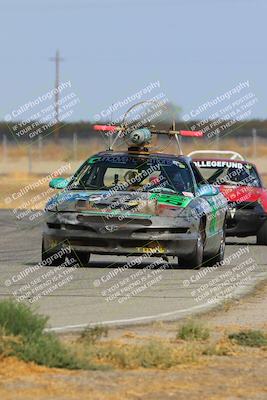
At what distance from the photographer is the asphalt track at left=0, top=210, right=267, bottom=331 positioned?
12758 millimetres

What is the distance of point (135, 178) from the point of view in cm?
1855

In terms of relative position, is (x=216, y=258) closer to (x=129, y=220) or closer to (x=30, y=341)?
(x=129, y=220)

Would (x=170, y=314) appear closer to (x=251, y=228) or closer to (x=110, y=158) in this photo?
(x=110, y=158)

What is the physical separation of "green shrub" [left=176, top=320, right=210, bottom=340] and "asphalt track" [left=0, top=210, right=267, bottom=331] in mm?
946

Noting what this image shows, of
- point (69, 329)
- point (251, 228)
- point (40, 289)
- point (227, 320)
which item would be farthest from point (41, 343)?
point (251, 228)

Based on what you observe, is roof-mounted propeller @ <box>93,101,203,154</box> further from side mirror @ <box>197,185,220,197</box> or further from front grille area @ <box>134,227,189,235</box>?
front grille area @ <box>134,227,189,235</box>

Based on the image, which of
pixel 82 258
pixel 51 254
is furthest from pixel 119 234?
pixel 82 258

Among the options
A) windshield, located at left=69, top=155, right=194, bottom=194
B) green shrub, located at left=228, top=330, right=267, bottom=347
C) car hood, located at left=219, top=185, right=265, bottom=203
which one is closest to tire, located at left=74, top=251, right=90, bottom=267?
windshield, located at left=69, top=155, right=194, bottom=194

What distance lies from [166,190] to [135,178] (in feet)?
2.17

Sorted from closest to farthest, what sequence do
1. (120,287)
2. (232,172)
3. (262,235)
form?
(120,287), (262,235), (232,172)

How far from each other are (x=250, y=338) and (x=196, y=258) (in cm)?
696

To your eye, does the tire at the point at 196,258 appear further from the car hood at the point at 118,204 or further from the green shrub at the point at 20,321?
the green shrub at the point at 20,321

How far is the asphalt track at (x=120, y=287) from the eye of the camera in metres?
12.8

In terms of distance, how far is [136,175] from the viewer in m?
18.6
